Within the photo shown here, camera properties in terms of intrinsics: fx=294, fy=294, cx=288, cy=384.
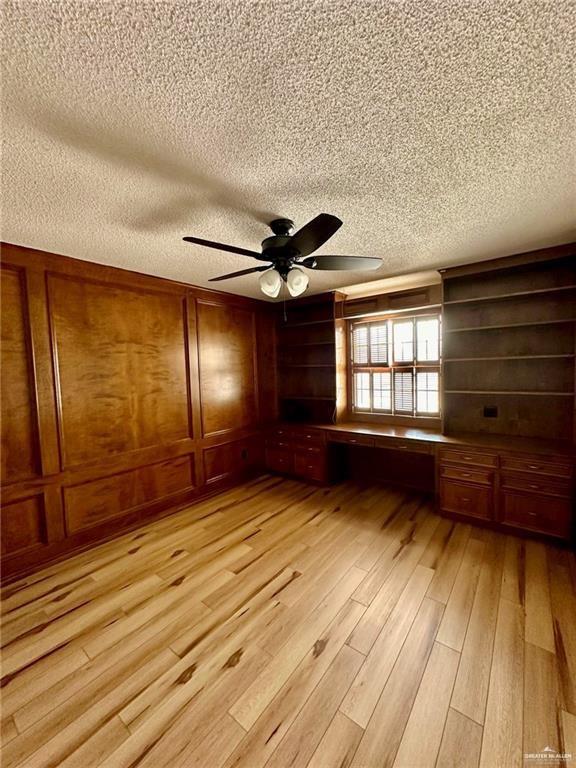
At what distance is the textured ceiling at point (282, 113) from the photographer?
2.81 ft

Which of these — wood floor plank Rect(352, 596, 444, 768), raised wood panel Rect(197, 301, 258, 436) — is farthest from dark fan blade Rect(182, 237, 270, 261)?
wood floor plank Rect(352, 596, 444, 768)

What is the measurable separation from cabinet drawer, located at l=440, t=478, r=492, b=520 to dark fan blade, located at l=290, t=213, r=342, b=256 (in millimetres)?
2719

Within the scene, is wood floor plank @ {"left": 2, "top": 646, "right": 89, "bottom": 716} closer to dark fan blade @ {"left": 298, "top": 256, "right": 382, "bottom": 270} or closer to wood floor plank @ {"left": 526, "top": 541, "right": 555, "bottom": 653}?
wood floor plank @ {"left": 526, "top": 541, "right": 555, "bottom": 653}

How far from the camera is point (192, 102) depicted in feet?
3.60

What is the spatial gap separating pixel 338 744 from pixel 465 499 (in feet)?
7.69

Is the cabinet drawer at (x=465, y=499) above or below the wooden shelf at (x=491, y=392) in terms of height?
below

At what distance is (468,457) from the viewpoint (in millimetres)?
2934

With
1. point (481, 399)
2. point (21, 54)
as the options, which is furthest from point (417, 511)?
point (21, 54)

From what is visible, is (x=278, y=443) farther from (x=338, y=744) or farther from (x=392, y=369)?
(x=338, y=744)

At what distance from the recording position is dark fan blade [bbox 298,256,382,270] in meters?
2.00

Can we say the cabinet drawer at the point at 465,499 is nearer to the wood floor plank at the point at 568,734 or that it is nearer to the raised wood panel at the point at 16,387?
the wood floor plank at the point at 568,734

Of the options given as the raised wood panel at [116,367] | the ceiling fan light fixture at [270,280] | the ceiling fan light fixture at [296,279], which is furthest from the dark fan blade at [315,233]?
the raised wood panel at [116,367]

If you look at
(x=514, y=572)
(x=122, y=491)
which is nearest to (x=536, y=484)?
(x=514, y=572)

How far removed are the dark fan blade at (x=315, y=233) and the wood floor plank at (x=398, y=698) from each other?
234cm
